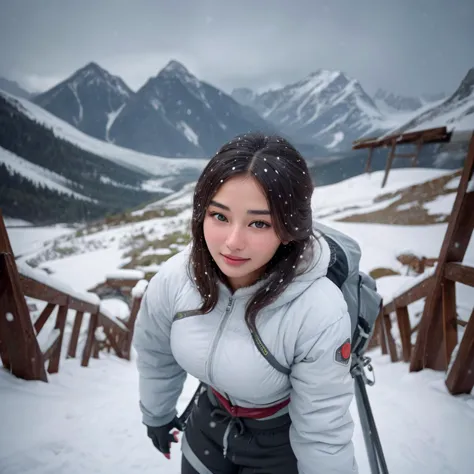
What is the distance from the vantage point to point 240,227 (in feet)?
2.63

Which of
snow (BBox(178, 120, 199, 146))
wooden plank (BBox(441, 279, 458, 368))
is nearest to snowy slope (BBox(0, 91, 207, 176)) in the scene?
wooden plank (BBox(441, 279, 458, 368))

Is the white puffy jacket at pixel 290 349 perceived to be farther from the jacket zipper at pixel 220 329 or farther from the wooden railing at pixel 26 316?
the wooden railing at pixel 26 316

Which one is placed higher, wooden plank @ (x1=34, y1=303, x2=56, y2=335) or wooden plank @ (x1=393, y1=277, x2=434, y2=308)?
wooden plank @ (x1=393, y1=277, x2=434, y2=308)

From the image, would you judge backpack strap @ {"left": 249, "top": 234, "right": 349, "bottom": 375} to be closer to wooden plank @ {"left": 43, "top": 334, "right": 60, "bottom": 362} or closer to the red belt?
the red belt

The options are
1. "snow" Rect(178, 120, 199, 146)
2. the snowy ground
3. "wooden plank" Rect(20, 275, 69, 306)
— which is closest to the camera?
the snowy ground

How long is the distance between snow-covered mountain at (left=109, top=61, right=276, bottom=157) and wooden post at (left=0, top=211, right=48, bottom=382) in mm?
24687

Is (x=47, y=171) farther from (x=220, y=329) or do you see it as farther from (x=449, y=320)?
(x=449, y=320)

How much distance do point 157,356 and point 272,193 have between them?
84 centimetres

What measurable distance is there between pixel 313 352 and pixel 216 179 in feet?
1.90

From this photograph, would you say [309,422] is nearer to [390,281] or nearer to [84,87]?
[390,281]

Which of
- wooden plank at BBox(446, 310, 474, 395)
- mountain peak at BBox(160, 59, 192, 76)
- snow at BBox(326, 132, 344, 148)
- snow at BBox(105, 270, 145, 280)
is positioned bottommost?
snow at BBox(105, 270, 145, 280)

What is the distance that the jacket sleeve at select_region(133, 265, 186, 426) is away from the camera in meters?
1.04

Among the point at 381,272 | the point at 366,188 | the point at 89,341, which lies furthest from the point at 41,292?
the point at 366,188

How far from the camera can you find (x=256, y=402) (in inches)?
38.4
